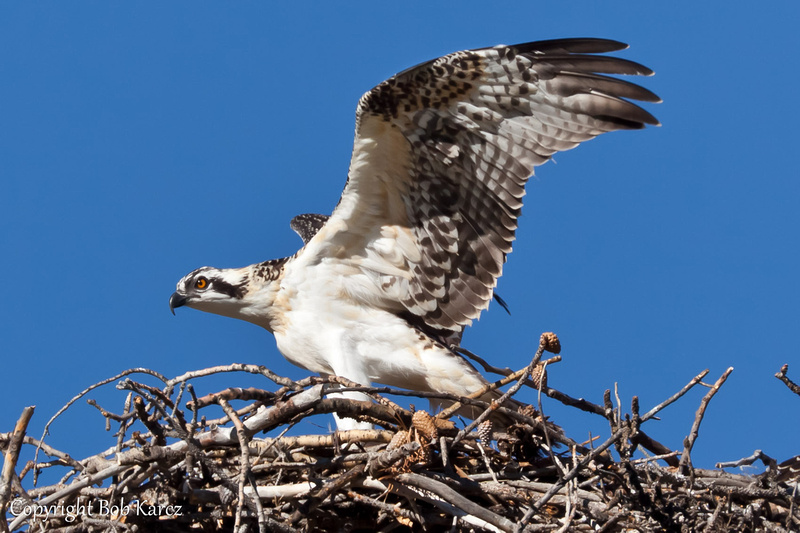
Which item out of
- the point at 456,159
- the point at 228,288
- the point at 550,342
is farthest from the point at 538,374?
the point at 228,288

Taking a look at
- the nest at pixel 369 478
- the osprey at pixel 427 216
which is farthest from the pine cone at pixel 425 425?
the osprey at pixel 427 216

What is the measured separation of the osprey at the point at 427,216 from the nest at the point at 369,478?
1121mm

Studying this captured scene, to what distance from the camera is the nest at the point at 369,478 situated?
4.17 m

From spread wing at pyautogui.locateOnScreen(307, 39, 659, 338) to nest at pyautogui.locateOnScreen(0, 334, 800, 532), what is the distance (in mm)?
1527

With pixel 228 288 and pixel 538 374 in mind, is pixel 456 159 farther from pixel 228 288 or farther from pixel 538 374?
pixel 538 374

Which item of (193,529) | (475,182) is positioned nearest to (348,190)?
(475,182)

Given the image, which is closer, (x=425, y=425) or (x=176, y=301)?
(x=425, y=425)

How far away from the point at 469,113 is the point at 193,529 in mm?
2980

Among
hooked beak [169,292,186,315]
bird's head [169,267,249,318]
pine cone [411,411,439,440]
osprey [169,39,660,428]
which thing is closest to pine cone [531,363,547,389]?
pine cone [411,411,439,440]

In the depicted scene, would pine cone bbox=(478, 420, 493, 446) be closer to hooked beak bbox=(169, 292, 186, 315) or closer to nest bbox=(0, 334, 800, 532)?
nest bbox=(0, 334, 800, 532)

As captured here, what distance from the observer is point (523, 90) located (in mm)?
5812

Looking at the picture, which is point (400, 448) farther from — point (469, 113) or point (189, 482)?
point (469, 113)

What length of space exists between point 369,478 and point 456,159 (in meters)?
2.32

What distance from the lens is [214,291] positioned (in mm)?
6492
